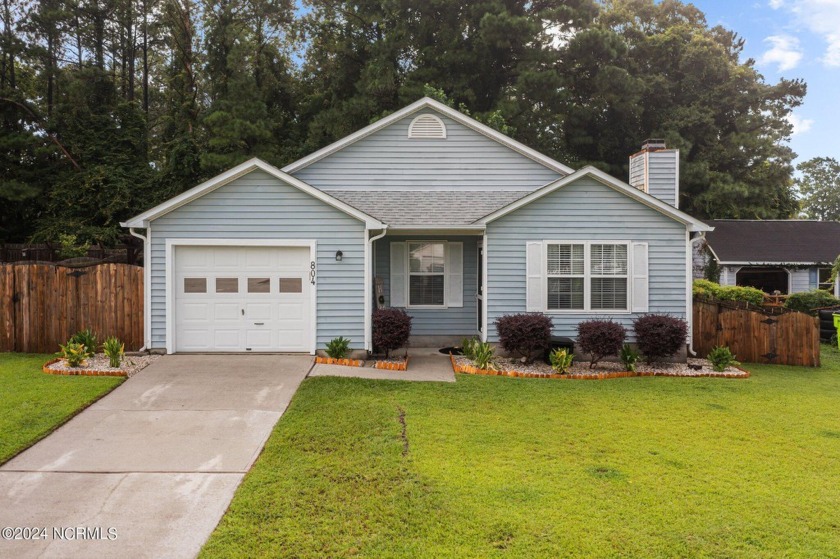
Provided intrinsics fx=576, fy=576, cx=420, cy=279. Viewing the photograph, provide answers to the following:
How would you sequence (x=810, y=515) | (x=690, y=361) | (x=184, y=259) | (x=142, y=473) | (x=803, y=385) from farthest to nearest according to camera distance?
(x=690, y=361)
(x=184, y=259)
(x=803, y=385)
(x=142, y=473)
(x=810, y=515)

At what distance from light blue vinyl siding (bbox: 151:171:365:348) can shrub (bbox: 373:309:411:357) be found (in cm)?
31

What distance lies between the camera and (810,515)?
4.73 m

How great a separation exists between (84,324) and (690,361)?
12205 mm

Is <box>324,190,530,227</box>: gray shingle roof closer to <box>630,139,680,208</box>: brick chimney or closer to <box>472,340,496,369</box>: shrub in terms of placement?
<box>472,340,496,369</box>: shrub

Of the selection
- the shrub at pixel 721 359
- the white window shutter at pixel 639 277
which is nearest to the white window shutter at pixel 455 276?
the white window shutter at pixel 639 277

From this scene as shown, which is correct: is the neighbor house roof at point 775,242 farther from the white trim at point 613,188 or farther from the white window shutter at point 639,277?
the white window shutter at point 639,277

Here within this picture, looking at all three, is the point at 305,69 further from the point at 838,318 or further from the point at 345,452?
the point at 345,452

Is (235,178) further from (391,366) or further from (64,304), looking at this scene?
(391,366)

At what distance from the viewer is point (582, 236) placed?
1164 centimetres

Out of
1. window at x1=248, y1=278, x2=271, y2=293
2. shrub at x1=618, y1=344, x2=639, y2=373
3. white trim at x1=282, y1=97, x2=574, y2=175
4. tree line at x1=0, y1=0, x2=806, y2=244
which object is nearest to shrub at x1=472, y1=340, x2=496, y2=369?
shrub at x1=618, y1=344, x2=639, y2=373

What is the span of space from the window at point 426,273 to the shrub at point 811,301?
11.0 metres

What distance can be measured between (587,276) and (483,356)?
2.89 m

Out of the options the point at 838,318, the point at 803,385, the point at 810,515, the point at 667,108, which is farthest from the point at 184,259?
the point at 667,108

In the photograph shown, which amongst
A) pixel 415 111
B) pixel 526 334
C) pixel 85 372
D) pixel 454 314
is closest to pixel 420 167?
pixel 415 111
